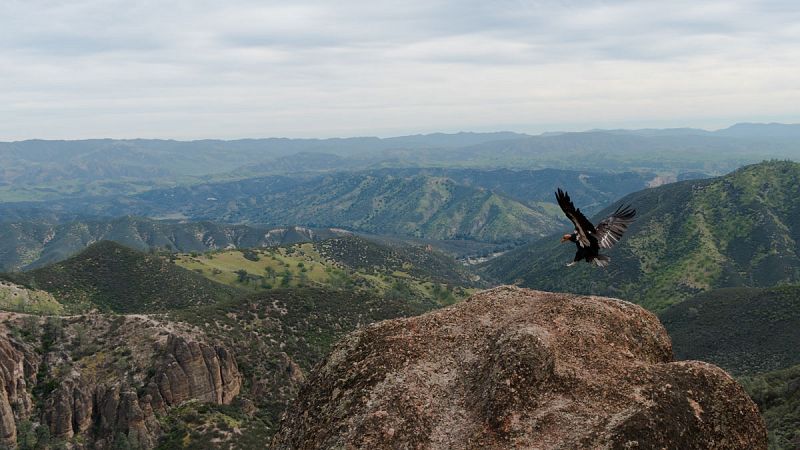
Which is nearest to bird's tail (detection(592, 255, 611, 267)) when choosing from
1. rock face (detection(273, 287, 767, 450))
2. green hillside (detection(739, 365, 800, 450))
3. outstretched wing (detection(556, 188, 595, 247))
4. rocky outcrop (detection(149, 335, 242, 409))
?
outstretched wing (detection(556, 188, 595, 247))

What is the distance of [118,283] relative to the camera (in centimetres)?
16925

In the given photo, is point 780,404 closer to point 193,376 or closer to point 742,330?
point 742,330

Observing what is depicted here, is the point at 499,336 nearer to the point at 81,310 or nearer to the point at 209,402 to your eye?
the point at 209,402

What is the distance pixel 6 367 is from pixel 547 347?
91151 millimetres

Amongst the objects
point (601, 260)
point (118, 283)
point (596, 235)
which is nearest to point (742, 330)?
point (596, 235)

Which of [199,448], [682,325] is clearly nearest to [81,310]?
[199,448]

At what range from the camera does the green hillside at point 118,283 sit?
15788 centimetres

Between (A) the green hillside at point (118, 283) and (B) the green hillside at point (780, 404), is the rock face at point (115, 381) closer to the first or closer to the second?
(A) the green hillside at point (118, 283)

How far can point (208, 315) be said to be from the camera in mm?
121562

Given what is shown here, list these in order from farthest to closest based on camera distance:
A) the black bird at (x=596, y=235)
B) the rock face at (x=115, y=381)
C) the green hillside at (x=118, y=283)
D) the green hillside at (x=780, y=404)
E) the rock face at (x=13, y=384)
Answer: the green hillside at (x=118, y=283)
the rock face at (x=115, y=381)
the rock face at (x=13, y=384)
the green hillside at (x=780, y=404)
the black bird at (x=596, y=235)

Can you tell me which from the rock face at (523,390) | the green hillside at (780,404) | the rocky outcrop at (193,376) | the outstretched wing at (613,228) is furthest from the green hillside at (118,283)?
the outstretched wing at (613,228)

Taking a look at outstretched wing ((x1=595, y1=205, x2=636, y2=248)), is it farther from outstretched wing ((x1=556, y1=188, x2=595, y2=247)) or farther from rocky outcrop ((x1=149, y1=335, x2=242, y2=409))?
rocky outcrop ((x1=149, y1=335, x2=242, y2=409))

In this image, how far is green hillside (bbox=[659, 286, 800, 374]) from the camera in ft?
440

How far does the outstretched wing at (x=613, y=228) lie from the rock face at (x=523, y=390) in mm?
4600
